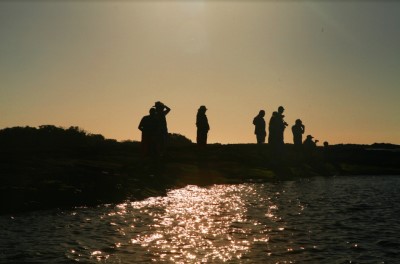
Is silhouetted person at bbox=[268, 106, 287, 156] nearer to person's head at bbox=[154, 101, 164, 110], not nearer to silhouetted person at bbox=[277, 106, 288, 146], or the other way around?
silhouetted person at bbox=[277, 106, 288, 146]

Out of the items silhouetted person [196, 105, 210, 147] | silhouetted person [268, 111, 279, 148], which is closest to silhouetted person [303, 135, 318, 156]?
silhouetted person [268, 111, 279, 148]

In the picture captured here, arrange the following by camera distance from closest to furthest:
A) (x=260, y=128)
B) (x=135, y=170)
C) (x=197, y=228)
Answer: (x=197, y=228), (x=135, y=170), (x=260, y=128)

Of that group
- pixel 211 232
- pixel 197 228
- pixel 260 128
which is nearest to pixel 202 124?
pixel 260 128

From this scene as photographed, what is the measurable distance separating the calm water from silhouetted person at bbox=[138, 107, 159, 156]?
682 centimetres

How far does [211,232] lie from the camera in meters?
12.6

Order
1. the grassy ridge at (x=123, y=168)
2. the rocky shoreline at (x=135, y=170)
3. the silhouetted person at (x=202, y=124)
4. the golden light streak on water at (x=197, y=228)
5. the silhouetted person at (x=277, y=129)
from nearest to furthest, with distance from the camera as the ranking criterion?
the golden light streak on water at (x=197, y=228) < the rocky shoreline at (x=135, y=170) < the grassy ridge at (x=123, y=168) < the silhouetted person at (x=202, y=124) < the silhouetted person at (x=277, y=129)

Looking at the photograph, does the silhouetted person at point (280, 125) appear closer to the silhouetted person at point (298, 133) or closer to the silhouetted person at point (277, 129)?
the silhouetted person at point (277, 129)

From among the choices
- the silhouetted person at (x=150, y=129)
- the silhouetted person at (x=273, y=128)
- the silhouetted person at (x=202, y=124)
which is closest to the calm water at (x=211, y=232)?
the silhouetted person at (x=150, y=129)

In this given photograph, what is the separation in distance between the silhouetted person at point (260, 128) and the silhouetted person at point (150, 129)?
38.2ft

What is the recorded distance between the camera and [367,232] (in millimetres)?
12906

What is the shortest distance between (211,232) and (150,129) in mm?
14089

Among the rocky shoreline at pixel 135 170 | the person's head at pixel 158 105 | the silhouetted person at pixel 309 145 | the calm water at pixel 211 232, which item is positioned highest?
the person's head at pixel 158 105

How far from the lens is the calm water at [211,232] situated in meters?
10.1

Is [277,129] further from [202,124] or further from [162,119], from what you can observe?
[162,119]
